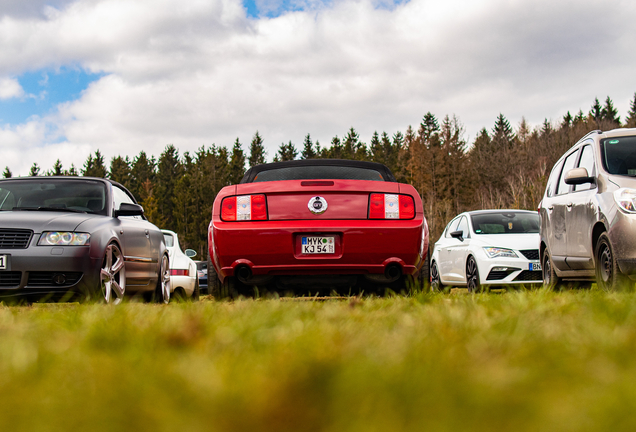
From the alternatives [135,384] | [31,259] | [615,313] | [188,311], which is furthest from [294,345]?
[31,259]

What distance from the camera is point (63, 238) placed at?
573 cm

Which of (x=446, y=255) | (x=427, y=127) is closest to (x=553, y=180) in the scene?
(x=446, y=255)

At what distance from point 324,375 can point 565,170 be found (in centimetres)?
684

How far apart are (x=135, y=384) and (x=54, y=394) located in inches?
7.7

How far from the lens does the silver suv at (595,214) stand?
17.4 feet

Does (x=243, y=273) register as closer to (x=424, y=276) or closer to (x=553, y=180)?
(x=424, y=276)

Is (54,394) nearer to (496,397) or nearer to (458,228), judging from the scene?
(496,397)

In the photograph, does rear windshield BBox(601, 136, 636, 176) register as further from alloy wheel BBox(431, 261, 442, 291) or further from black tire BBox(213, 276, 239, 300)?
alloy wheel BBox(431, 261, 442, 291)

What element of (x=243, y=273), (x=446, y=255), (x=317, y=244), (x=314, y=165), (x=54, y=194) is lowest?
(x=446, y=255)

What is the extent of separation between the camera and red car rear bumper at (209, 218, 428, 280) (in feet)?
19.1

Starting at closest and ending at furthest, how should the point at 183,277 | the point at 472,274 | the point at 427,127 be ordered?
the point at 472,274 → the point at 183,277 → the point at 427,127

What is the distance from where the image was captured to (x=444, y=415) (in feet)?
4.19

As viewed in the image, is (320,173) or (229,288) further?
(320,173)

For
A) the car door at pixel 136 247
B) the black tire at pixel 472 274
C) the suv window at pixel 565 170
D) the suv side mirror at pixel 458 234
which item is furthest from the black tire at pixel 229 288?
the suv side mirror at pixel 458 234
